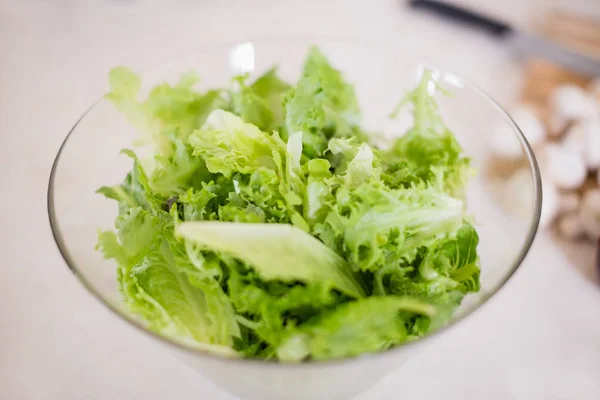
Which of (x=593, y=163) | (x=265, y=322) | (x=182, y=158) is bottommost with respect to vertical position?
(x=593, y=163)

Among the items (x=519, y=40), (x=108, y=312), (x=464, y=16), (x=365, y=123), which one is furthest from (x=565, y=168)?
(x=108, y=312)

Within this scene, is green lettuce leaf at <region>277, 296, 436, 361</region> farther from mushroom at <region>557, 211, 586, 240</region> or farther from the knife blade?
the knife blade

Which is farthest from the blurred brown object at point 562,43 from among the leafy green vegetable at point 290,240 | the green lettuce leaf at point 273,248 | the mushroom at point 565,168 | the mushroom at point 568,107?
the green lettuce leaf at point 273,248

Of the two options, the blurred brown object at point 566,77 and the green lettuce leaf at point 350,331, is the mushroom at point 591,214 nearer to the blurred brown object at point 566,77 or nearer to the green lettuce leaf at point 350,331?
the blurred brown object at point 566,77

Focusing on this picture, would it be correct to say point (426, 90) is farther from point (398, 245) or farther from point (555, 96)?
point (555, 96)

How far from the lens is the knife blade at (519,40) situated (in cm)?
115

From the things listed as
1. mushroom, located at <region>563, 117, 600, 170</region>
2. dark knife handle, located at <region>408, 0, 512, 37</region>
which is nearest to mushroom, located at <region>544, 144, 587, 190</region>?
mushroom, located at <region>563, 117, 600, 170</region>

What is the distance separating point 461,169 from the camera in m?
0.73

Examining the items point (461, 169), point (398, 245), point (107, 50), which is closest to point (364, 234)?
point (398, 245)

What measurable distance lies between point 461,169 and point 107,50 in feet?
3.02

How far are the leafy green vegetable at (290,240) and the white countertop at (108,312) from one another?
0.21 m

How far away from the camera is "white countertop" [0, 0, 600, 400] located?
0.74 meters

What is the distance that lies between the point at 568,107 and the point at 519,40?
0.32m

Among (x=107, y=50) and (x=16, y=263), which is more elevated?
(x=107, y=50)
